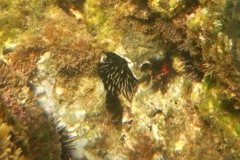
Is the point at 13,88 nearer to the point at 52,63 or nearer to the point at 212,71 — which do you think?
the point at 52,63

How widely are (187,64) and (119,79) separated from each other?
4.20 feet

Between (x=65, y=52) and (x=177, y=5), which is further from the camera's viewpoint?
(x=65, y=52)

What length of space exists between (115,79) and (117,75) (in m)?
0.09

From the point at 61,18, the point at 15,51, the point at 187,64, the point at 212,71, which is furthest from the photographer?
the point at 61,18

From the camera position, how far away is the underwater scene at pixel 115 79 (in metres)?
3.46

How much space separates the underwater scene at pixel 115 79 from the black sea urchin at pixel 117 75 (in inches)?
0.7

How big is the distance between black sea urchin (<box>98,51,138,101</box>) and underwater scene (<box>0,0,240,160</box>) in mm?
18

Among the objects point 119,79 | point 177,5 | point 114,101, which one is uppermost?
point 177,5

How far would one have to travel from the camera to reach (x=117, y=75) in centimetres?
462

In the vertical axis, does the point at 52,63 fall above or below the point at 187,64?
below

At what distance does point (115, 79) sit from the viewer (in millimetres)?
4668

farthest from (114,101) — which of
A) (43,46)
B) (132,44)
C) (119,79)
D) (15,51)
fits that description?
(15,51)

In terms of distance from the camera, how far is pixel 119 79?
4.69 metres

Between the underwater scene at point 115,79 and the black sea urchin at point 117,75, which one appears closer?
the underwater scene at point 115,79
